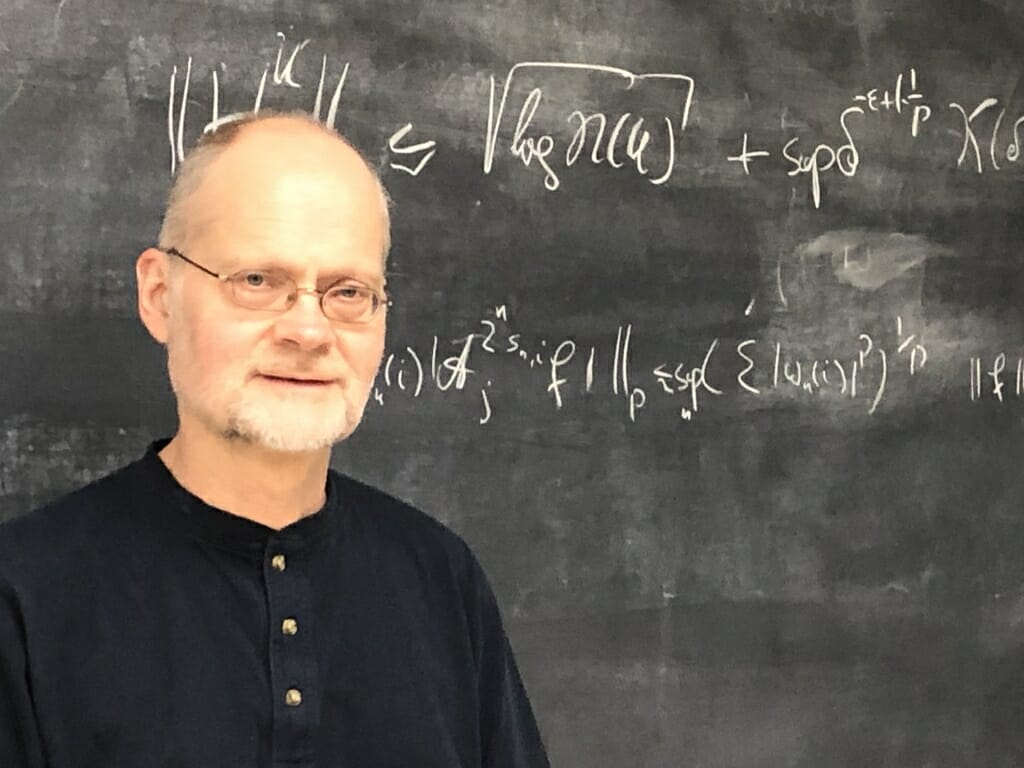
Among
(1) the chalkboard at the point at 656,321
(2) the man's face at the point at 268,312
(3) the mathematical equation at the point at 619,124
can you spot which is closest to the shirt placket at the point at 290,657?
(2) the man's face at the point at 268,312

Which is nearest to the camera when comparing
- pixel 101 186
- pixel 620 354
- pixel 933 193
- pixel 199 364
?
pixel 199 364

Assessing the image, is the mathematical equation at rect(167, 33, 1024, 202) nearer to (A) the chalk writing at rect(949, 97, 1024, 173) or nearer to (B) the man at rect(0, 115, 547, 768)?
(A) the chalk writing at rect(949, 97, 1024, 173)

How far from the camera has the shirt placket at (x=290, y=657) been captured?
3.17 ft

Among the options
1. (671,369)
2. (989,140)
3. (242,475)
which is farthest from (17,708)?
(989,140)

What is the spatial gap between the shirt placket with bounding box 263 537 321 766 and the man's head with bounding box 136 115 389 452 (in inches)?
4.7

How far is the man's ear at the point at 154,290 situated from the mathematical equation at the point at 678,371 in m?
0.36

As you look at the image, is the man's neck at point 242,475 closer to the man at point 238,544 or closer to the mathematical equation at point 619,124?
the man at point 238,544

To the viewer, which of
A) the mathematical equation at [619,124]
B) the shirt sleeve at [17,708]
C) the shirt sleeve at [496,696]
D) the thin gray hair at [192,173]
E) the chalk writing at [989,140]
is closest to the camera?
the shirt sleeve at [17,708]

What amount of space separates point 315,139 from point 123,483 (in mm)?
367

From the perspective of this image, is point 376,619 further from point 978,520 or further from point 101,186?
point 978,520

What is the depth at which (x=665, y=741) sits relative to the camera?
1.49m

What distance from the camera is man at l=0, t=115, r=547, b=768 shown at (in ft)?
3.05

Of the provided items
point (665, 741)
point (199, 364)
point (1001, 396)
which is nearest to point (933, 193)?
point (1001, 396)

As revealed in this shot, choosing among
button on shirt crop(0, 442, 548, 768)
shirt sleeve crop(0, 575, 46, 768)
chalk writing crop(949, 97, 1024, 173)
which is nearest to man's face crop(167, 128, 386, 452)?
button on shirt crop(0, 442, 548, 768)
